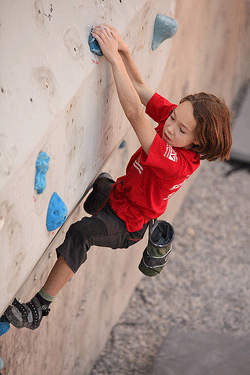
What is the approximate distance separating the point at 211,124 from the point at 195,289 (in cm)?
312

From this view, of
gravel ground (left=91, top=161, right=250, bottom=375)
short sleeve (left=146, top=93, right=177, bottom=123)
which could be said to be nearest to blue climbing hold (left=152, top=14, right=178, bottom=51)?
short sleeve (left=146, top=93, right=177, bottom=123)

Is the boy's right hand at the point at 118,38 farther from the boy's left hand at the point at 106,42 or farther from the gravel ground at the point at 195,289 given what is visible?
the gravel ground at the point at 195,289

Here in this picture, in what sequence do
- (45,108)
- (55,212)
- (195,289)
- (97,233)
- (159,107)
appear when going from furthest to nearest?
1. (195,289)
2. (159,107)
3. (97,233)
4. (55,212)
5. (45,108)

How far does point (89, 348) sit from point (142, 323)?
0.78 meters

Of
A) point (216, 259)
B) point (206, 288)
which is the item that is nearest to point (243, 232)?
point (216, 259)

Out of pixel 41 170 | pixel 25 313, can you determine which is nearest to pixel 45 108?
pixel 41 170

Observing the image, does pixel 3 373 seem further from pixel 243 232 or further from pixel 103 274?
pixel 243 232

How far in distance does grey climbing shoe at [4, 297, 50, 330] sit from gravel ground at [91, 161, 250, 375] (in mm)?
2287

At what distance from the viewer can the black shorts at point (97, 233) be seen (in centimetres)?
152

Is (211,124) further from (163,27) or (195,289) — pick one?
(195,289)

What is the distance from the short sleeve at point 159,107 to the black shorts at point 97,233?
1.09 feet

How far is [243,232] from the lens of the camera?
16.0 feet

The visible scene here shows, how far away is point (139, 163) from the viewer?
1646 mm

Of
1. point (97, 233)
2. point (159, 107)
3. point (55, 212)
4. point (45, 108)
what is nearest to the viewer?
point (45, 108)
